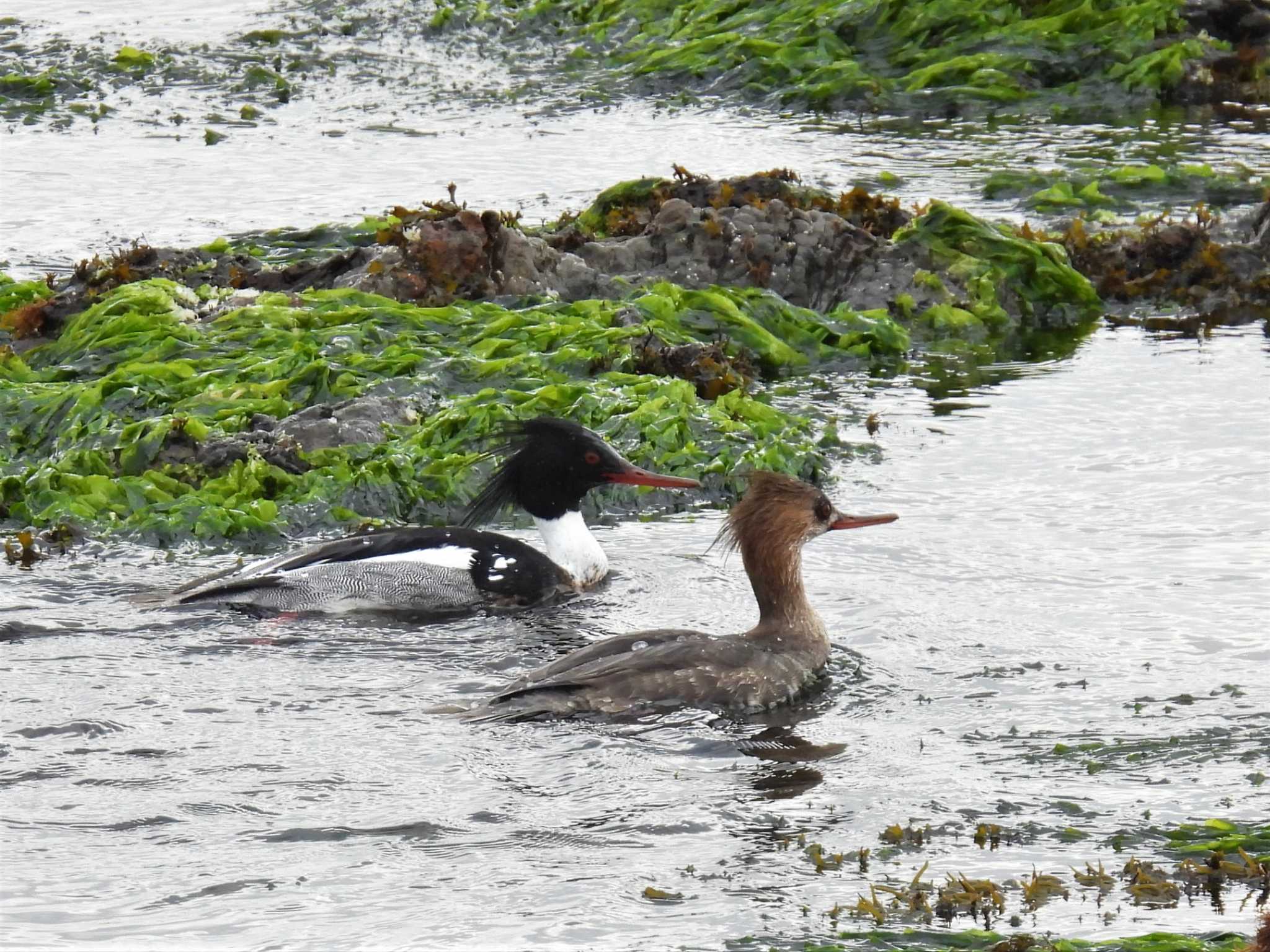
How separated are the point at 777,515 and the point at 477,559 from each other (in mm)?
1483

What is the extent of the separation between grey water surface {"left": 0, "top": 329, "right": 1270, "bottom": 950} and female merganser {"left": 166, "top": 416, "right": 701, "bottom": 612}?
18 cm

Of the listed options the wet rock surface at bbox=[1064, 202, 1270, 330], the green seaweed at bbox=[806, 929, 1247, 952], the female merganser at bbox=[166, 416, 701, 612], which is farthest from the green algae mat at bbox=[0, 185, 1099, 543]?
the green seaweed at bbox=[806, 929, 1247, 952]

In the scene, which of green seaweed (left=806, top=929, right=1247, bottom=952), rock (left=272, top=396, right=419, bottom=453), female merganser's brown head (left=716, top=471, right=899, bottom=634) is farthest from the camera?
rock (left=272, top=396, right=419, bottom=453)

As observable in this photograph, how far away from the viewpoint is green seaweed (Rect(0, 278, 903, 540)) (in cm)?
1029

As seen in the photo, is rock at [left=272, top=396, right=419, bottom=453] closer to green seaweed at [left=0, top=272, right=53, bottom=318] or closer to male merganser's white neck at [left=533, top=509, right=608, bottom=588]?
male merganser's white neck at [left=533, top=509, right=608, bottom=588]

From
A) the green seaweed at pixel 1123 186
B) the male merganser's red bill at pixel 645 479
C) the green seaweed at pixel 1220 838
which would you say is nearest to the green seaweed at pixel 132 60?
the green seaweed at pixel 1123 186

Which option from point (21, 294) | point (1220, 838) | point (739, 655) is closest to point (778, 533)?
point (739, 655)

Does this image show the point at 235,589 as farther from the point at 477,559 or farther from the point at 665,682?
the point at 665,682

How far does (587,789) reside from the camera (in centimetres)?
695

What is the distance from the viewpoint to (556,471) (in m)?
9.73

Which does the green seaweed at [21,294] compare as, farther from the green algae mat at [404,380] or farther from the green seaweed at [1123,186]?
the green seaweed at [1123,186]

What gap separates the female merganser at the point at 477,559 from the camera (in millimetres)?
8938

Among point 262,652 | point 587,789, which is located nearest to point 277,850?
point 587,789

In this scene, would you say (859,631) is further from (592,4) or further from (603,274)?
(592,4)
